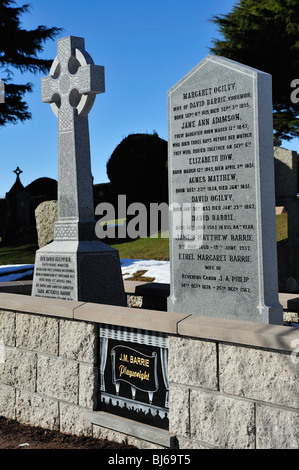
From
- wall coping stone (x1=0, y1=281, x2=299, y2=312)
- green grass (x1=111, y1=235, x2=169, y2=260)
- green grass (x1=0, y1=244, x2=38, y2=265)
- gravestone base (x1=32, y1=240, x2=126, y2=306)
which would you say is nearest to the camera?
gravestone base (x1=32, y1=240, x2=126, y2=306)

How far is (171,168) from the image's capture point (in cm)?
507

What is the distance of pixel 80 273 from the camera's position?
6043 mm

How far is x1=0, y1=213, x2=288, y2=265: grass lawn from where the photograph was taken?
44.8ft

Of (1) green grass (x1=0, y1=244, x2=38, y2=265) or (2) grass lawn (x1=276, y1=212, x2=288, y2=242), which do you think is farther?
(1) green grass (x1=0, y1=244, x2=38, y2=265)

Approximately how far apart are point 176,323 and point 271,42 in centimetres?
2012

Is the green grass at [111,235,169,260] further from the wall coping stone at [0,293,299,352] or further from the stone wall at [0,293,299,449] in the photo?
the wall coping stone at [0,293,299,352]

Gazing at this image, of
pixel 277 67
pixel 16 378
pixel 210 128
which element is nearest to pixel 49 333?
pixel 16 378

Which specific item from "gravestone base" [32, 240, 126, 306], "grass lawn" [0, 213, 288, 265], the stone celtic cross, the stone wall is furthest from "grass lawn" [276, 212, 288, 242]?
the stone wall

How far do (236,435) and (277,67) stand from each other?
20.7m

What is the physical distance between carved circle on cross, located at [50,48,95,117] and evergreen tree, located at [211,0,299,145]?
16.1m

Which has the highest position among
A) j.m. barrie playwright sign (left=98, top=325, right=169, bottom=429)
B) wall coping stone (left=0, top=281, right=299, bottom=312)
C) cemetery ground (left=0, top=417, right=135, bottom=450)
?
wall coping stone (left=0, top=281, right=299, bottom=312)

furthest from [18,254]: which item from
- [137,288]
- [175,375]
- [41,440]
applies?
[175,375]

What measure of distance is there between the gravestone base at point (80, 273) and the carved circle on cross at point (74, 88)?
5.76 feet

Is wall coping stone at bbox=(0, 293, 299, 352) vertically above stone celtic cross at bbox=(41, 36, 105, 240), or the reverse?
stone celtic cross at bbox=(41, 36, 105, 240)
